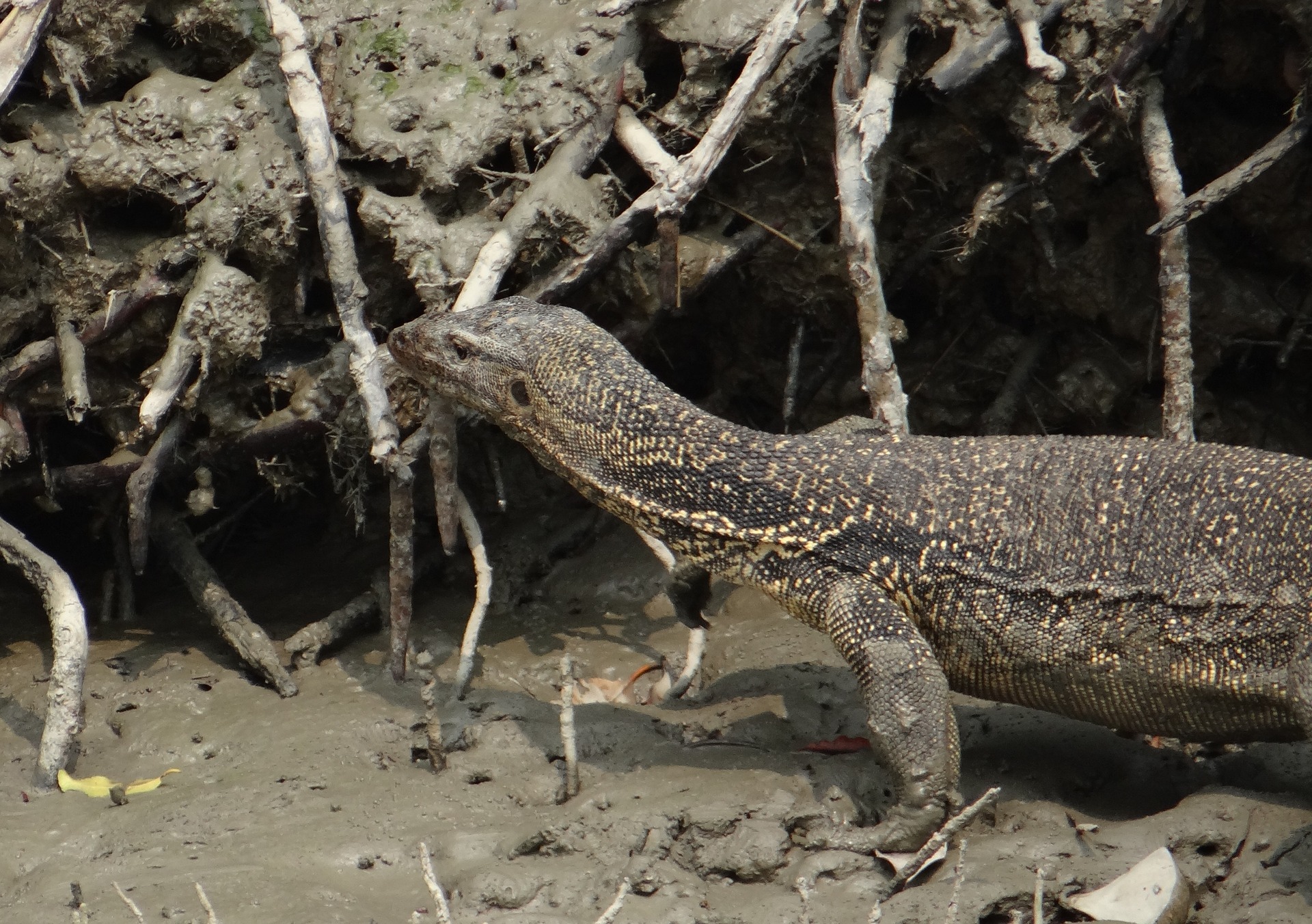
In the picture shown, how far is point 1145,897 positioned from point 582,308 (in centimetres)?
431

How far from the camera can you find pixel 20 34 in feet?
20.9

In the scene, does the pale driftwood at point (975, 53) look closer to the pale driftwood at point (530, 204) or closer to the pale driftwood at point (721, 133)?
the pale driftwood at point (721, 133)

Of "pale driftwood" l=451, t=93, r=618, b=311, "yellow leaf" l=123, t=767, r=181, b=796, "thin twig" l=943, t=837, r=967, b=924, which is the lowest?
"yellow leaf" l=123, t=767, r=181, b=796

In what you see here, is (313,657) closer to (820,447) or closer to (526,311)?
(526,311)

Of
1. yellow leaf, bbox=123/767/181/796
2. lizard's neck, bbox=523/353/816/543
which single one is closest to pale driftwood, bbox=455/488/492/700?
lizard's neck, bbox=523/353/816/543

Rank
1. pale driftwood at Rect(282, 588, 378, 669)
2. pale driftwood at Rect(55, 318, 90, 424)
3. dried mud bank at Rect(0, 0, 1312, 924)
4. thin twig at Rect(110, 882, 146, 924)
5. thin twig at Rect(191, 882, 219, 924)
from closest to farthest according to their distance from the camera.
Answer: thin twig at Rect(191, 882, 219, 924) < thin twig at Rect(110, 882, 146, 924) < dried mud bank at Rect(0, 0, 1312, 924) < pale driftwood at Rect(55, 318, 90, 424) < pale driftwood at Rect(282, 588, 378, 669)

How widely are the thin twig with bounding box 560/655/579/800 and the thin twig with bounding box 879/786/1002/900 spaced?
1455 millimetres

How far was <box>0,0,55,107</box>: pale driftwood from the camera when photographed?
635cm

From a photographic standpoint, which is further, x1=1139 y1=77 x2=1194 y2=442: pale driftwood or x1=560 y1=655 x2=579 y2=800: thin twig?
x1=1139 y1=77 x2=1194 y2=442: pale driftwood

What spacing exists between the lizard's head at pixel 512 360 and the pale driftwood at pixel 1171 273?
2.81 m

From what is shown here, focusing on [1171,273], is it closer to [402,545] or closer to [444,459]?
[444,459]

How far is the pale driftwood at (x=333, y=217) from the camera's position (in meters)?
6.38

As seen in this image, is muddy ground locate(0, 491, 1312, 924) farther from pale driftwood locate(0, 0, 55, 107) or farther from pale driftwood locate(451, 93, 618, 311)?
pale driftwood locate(0, 0, 55, 107)

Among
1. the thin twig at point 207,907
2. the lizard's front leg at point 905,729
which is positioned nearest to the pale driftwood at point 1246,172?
the lizard's front leg at point 905,729
